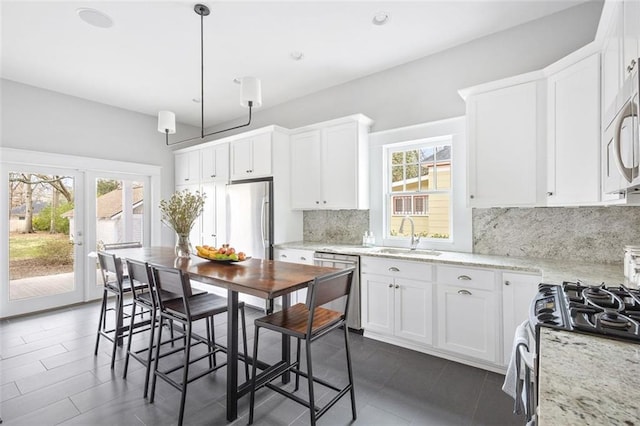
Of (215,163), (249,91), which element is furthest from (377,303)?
(215,163)

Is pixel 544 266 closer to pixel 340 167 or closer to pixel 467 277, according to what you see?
pixel 467 277

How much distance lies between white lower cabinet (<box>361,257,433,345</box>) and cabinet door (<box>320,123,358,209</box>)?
0.90 meters

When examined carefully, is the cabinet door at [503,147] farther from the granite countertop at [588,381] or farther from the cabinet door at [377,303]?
the granite countertop at [588,381]

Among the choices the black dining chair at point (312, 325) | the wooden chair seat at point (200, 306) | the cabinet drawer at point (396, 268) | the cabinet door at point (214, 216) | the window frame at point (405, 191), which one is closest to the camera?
the black dining chair at point (312, 325)

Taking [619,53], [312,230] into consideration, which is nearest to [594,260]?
[619,53]

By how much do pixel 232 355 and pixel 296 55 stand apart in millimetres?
3056

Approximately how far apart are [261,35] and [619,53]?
2.74 meters

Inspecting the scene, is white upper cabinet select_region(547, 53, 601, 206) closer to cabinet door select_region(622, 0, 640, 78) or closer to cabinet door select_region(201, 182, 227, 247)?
cabinet door select_region(622, 0, 640, 78)

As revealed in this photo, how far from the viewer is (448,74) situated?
3.33 m

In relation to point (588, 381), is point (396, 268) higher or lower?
lower

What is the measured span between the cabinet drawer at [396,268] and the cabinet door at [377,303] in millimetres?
63

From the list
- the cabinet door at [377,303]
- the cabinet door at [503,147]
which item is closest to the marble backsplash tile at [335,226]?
the cabinet door at [377,303]

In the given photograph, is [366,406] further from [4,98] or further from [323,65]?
[4,98]

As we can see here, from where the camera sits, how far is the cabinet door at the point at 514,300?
2.36 metres
